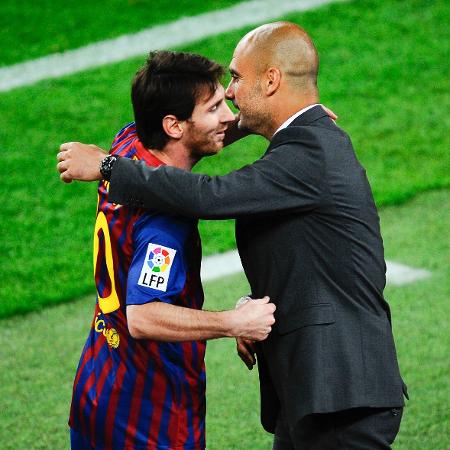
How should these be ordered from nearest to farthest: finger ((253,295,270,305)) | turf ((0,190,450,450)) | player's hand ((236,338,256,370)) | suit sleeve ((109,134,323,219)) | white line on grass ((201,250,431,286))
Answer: suit sleeve ((109,134,323,219)) → finger ((253,295,270,305)) → player's hand ((236,338,256,370)) → turf ((0,190,450,450)) → white line on grass ((201,250,431,286))

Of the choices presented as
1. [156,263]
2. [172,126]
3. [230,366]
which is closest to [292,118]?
[172,126]

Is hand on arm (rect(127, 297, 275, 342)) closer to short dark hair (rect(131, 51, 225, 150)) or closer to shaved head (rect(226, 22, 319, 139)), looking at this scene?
short dark hair (rect(131, 51, 225, 150))

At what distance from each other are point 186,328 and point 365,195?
0.76m

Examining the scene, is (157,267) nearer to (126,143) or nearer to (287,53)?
(126,143)

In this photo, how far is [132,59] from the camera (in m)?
12.5

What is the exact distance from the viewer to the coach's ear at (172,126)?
12.6 ft

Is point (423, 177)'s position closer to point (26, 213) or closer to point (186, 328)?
point (26, 213)

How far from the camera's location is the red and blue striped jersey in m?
3.87

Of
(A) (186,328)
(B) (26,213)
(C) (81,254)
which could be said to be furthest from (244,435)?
(B) (26,213)

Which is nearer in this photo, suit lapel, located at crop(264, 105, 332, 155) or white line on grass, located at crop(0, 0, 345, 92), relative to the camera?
suit lapel, located at crop(264, 105, 332, 155)

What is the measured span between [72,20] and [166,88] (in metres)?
10.1

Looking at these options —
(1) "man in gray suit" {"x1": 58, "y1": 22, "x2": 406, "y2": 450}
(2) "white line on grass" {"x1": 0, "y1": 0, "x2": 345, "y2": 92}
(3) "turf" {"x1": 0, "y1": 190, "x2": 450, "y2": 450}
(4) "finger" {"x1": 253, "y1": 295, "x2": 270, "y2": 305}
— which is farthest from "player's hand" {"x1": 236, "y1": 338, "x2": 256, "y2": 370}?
(2) "white line on grass" {"x1": 0, "y1": 0, "x2": 345, "y2": 92}

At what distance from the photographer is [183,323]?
12.0 feet

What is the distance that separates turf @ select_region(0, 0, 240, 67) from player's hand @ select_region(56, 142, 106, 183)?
9172 mm
